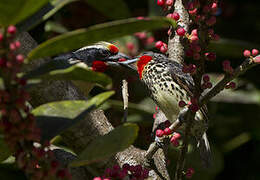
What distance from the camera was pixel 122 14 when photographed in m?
3.82

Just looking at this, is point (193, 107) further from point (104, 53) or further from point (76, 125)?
point (104, 53)

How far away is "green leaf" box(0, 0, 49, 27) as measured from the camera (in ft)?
3.73

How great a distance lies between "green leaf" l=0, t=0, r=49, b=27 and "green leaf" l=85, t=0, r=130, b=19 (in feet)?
8.55

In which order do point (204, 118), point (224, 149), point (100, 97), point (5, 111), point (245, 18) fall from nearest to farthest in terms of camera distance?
point (5, 111) < point (100, 97) < point (204, 118) < point (224, 149) < point (245, 18)

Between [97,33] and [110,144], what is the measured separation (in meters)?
0.35

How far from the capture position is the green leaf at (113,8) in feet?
12.3

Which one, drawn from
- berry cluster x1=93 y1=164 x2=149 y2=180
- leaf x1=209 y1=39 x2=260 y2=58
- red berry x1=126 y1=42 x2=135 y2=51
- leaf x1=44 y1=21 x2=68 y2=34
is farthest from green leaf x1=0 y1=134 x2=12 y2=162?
red berry x1=126 y1=42 x2=135 y2=51

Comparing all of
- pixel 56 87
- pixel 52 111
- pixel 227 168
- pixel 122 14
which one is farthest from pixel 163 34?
pixel 52 111

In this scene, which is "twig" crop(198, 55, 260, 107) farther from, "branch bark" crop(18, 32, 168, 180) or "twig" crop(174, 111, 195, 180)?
"branch bark" crop(18, 32, 168, 180)

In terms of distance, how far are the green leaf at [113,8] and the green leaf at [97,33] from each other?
2532 mm

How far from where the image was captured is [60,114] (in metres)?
1.37

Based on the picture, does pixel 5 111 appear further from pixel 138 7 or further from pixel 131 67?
pixel 138 7

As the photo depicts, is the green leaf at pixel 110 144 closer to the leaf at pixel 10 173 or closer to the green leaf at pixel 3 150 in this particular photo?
the green leaf at pixel 3 150

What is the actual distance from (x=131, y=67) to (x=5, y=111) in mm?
2614
